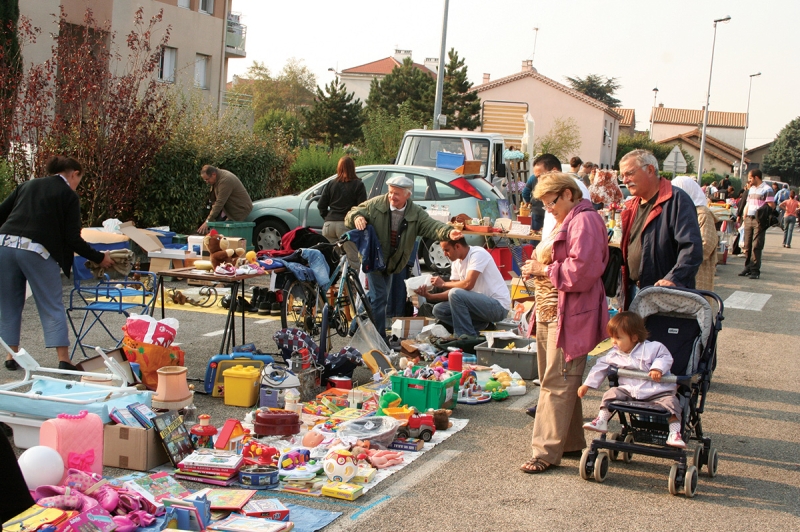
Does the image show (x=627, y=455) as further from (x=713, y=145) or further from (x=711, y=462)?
(x=713, y=145)

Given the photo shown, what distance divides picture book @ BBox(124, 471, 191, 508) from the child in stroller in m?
2.63

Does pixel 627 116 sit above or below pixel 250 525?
above

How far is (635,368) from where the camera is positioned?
5.68m

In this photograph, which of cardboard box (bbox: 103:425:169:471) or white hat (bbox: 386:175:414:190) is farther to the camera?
white hat (bbox: 386:175:414:190)

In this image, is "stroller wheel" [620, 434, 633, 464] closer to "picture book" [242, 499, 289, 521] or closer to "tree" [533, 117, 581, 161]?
"picture book" [242, 499, 289, 521]

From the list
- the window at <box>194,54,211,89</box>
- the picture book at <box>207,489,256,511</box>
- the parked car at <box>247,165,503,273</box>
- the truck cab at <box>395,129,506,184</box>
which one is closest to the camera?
the picture book at <box>207,489,256,511</box>

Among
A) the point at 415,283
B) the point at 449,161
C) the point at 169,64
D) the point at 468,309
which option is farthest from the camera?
the point at 169,64

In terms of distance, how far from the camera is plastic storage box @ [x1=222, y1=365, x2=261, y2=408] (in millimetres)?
7062

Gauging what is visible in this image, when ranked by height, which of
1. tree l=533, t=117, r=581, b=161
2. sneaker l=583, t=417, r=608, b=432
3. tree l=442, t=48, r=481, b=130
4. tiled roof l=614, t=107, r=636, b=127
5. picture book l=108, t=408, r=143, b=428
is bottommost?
picture book l=108, t=408, r=143, b=428

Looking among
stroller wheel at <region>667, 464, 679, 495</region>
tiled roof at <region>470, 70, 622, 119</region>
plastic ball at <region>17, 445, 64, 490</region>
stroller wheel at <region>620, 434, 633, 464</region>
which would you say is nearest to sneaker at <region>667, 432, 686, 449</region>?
stroller wheel at <region>667, 464, 679, 495</region>

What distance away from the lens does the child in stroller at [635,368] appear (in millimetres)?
5480

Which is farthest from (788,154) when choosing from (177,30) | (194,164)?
(194,164)

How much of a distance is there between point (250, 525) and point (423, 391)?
8.86 feet

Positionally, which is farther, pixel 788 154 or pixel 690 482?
pixel 788 154
